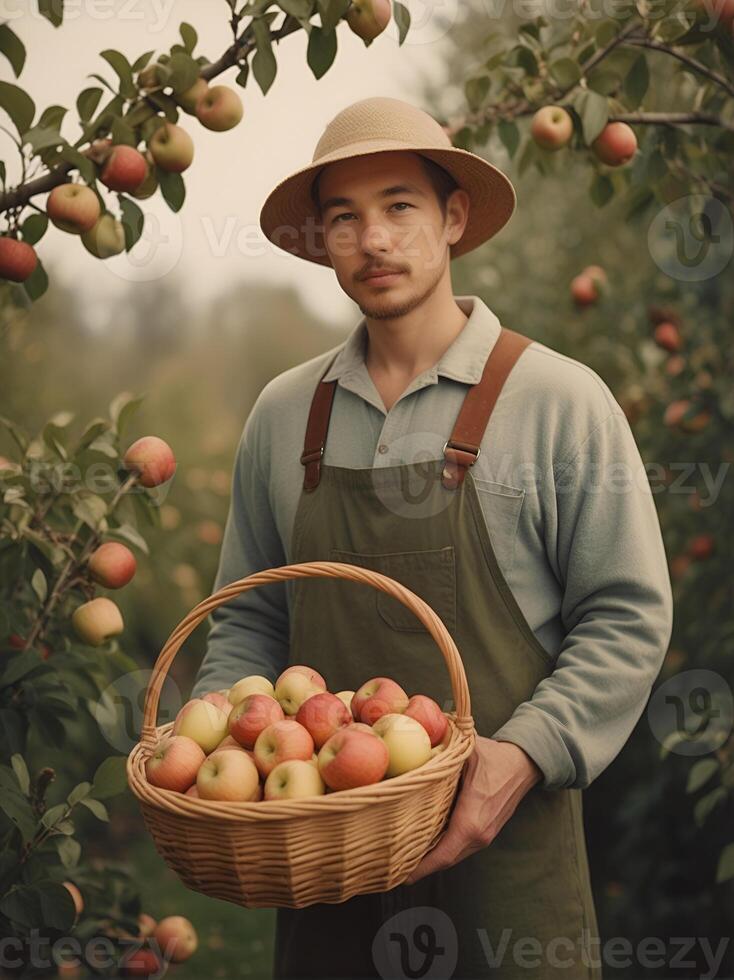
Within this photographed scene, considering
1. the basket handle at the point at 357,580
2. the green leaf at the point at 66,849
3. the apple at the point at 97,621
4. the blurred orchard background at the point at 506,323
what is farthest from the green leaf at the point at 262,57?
the green leaf at the point at 66,849

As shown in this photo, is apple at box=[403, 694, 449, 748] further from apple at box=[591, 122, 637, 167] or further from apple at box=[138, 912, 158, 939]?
apple at box=[591, 122, 637, 167]

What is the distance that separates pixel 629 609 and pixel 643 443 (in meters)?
2.03

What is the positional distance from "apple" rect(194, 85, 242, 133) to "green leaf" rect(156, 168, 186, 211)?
12 cm

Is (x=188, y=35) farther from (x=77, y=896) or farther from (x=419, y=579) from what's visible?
(x=77, y=896)

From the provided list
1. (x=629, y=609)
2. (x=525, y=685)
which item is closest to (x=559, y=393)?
(x=629, y=609)

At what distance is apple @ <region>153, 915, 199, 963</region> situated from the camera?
7.94 ft

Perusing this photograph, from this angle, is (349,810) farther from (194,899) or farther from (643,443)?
(194,899)

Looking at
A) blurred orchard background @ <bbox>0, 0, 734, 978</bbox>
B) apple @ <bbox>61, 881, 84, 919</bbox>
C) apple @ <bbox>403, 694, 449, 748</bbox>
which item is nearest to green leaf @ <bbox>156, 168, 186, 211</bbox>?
blurred orchard background @ <bbox>0, 0, 734, 978</bbox>

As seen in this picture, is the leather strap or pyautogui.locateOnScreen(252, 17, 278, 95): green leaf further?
pyautogui.locateOnScreen(252, 17, 278, 95): green leaf

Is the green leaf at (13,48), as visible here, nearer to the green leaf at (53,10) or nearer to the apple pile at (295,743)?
the green leaf at (53,10)

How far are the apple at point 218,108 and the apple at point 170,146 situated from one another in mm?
52

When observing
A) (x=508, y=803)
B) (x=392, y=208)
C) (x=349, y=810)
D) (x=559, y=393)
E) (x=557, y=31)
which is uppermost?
(x=557, y=31)

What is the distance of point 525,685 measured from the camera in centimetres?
179

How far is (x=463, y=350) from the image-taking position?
6.20 feet
